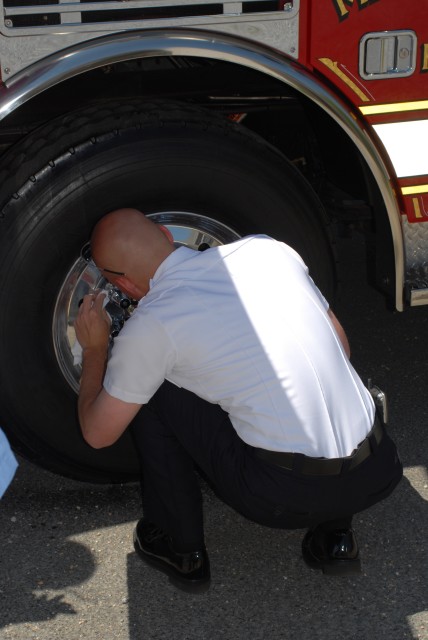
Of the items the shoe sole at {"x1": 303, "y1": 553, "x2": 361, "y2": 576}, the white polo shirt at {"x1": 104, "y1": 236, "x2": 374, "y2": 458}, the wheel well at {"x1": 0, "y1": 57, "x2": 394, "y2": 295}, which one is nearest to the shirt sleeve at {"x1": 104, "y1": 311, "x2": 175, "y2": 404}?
the white polo shirt at {"x1": 104, "y1": 236, "x2": 374, "y2": 458}

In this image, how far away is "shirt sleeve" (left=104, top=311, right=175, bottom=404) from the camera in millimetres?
2207

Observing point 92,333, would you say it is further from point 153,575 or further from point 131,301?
point 153,575

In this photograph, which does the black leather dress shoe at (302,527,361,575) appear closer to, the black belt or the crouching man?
the crouching man

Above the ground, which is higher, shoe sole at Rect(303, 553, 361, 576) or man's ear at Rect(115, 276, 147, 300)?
man's ear at Rect(115, 276, 147, 300)

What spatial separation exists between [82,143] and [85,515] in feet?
3.27

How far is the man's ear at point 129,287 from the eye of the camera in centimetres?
241

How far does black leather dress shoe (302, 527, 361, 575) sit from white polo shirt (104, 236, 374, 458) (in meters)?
0.34

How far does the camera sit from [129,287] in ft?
7.97

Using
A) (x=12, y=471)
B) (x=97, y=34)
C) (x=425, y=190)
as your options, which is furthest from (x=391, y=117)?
(x=12, y=471)

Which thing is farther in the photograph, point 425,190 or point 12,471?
point 425,190

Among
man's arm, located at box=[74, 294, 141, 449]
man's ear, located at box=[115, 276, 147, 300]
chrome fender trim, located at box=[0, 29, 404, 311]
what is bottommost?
man's arm, located at box=[74, 294, 141, 449]

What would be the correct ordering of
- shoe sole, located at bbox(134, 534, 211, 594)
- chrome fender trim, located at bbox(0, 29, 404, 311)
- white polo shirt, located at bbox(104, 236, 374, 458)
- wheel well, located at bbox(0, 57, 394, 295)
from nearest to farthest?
white polo shirt, located at bbox(104, 236, 374, 458)
chrome fender trim, located at bbox(0, 29, 404, 311)
shoe sole, located at bbox(134, 534, 211, 594)
wheel well, located at bbox(0, 57, 394, 295)

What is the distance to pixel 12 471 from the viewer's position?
2143 mm

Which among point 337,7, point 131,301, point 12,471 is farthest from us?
point 131,301
